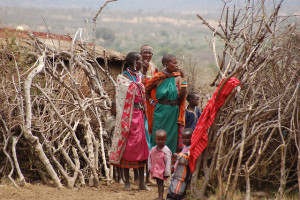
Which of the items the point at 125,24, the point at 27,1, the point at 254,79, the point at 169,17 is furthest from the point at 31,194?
the point at 27,1

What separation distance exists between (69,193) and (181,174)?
4.81 feet

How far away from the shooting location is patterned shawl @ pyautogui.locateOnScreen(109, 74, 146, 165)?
5570 millimetres

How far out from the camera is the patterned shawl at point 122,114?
5.57m

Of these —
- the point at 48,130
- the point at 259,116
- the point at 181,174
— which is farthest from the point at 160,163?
the point at 48,130

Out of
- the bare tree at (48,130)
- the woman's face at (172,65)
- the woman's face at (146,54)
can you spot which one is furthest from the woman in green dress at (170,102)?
the bare tree at (48,130)

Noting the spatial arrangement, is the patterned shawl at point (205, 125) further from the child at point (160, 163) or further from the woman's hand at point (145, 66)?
the woman's hand at point (145, 66)

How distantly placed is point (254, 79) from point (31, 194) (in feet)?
10.5

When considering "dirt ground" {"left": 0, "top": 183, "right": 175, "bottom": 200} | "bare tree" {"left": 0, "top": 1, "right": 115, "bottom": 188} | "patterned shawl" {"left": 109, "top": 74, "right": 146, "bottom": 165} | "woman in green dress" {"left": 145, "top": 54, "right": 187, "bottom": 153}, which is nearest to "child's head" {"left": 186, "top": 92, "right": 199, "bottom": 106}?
"woman in green dress" {"left": 145, "top": 54, "right": 187, "bottom": 153}

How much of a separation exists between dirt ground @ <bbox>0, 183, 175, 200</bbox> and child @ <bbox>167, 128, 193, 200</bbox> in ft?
1.09

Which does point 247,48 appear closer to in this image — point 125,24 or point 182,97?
point 182,97

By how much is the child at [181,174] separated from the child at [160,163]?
120 mm

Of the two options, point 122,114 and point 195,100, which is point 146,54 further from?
point 122,114

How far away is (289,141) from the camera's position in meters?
5.02

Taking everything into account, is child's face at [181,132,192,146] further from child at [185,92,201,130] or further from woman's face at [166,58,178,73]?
child at [185,92,201,130]
